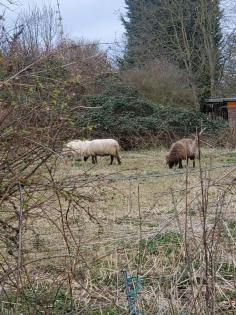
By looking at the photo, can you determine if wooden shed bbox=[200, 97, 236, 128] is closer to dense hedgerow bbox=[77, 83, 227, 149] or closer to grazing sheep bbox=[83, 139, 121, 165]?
dense hedgerow bbox=[77, 83, 227, 149]

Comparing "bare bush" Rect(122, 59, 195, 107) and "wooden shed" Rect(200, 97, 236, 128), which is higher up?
"bare bush" Rect(122, 59, 195, 107)

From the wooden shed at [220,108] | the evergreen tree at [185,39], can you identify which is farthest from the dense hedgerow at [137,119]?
the evergreen tree at [185,39]

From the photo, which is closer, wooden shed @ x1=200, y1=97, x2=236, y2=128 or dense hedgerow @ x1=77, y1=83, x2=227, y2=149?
dense hedgerow @ x1=77, y1=83, x2=227, y2=149

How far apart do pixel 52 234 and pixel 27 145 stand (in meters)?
2.43

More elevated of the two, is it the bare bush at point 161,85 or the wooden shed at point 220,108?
the bare bush at point 161,85

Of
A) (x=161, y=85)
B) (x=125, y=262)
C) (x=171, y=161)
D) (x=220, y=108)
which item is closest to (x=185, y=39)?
(x=161, y=85)

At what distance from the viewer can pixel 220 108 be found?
104 ft

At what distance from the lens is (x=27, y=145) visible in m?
4.50

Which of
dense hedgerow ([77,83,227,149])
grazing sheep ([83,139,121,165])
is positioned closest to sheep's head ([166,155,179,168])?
grazing sheep ([83,139,121,165])

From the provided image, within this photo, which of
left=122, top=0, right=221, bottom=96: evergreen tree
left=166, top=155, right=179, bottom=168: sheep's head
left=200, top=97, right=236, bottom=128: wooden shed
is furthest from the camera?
left=122, top=0, right=221, bottom=96: evergreen tree

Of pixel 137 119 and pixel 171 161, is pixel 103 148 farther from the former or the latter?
pixel 137 119

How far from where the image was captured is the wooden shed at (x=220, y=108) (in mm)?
30191

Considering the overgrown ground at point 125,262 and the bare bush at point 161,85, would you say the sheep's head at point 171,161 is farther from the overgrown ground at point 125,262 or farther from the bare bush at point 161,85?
the bare bush at point 161,85

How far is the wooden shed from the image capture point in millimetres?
30191
